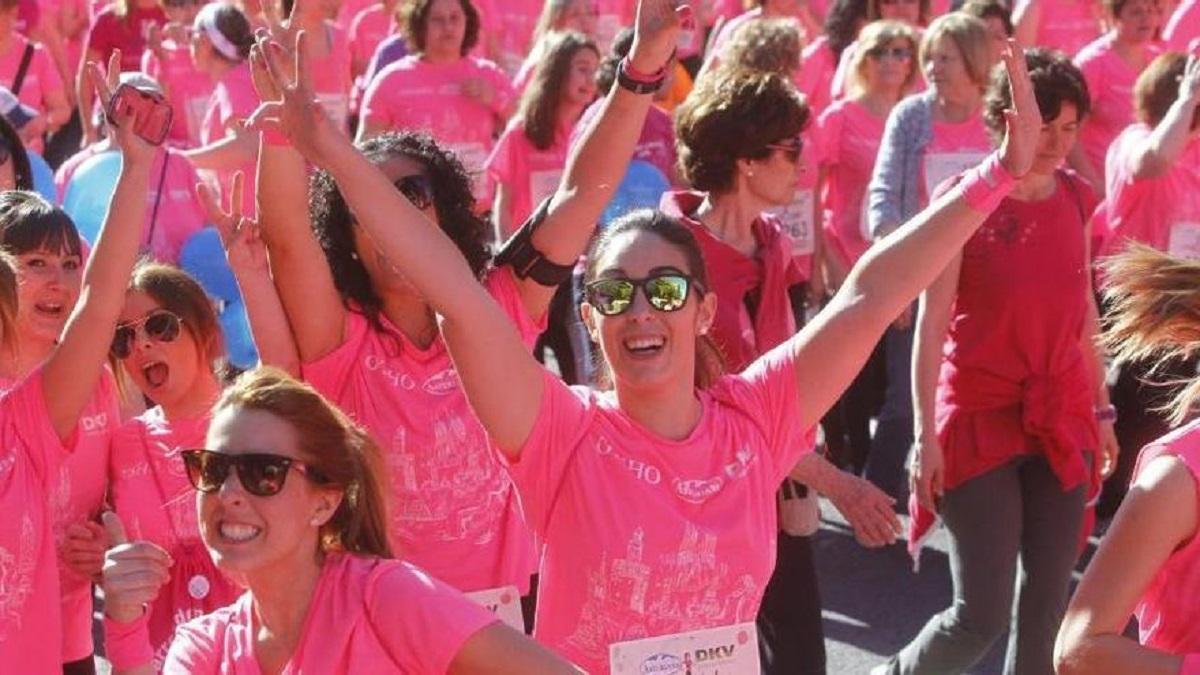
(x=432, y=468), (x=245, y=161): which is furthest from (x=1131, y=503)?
(x=245, y=161)

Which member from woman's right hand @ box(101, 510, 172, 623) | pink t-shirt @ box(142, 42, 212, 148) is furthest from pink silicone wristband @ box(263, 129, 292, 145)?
pink t-shirt @ box(142, 42, 212, 148)

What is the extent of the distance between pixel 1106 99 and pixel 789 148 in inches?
154

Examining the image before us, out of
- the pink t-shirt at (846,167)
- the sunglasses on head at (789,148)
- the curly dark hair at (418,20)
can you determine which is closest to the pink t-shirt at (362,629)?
the sunglasses on head at (789,148)

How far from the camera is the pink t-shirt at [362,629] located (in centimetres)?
309

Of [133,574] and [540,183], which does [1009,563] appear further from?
[540,183]

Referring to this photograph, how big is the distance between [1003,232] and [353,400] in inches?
87.7

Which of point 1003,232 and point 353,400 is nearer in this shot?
point 353,400

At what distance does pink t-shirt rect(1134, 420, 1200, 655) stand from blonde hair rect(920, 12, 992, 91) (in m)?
4.29

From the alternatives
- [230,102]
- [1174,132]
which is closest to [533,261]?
[1174,132]

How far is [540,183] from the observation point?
8.13m

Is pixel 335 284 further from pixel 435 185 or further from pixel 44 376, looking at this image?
pixel 44 376

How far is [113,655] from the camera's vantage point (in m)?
3.70

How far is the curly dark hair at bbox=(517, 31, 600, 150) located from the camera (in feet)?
26.6

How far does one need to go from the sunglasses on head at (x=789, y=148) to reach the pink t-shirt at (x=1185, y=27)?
13.3 ft
